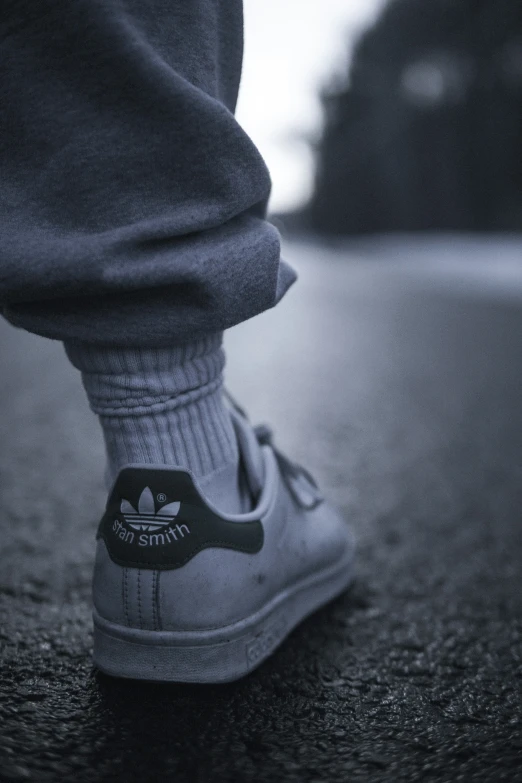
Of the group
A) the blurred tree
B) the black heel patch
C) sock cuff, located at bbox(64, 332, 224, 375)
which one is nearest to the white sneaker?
the black heel patch

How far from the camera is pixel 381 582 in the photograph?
109 cm

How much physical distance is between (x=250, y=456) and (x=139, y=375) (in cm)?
19

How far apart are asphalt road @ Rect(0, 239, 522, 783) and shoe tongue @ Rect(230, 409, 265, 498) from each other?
0.67 feet

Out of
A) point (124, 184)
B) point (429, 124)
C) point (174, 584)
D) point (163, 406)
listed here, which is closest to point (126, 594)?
point (174, 584)

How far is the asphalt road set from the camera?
690mm

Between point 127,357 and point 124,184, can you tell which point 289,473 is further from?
point 124,184

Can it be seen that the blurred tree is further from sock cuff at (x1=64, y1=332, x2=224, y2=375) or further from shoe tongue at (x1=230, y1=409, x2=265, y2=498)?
sock cuff at (x1=64, y1=332, x2=224, y2=375)

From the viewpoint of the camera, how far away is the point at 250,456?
911mm

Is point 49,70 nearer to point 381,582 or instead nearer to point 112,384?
point 112,384

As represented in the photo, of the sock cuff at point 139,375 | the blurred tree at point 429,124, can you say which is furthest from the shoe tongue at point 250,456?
the blurred tree at point 429,124

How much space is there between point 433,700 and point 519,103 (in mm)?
12684

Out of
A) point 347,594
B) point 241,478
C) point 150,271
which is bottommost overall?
point 347,594

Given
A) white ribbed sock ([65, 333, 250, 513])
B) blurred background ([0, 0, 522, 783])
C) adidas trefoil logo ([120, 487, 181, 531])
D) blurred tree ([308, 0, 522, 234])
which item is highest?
white ribbed sock ([65, 333, 250, 513])

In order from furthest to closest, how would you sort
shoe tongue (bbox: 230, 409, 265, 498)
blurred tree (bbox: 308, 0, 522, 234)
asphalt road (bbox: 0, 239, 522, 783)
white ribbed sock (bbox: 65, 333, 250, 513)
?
1. blurred tree (bbox: 308, 0, 522, 234)
2. shoe tongue (bbox: 230, 409, 265, 498)
3. white ribbed sock (bbox: 65, 333, 250, 513)
4. asphalt road (bbox: 0, 239, 522, 783)
